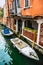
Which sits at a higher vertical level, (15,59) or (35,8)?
(35,8)

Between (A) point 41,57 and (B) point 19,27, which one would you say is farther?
(B) point 19,27

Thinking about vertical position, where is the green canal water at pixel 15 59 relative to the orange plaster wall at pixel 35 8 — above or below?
below

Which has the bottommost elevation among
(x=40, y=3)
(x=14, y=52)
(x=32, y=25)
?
(x=14, y=52)

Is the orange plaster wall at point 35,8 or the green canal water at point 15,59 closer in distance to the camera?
the green canal water at point 15,59

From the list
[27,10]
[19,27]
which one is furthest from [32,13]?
[19,27]

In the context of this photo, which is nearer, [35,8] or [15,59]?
[15,59]

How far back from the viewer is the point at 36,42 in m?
16.5

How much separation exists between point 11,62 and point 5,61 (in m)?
0.61

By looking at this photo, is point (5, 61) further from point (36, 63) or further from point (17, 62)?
point (36, 63)

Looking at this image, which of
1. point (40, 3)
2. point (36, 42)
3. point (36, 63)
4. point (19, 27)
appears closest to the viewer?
point (36, 63)

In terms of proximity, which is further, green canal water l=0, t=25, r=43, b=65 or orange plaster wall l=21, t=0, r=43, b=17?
orange plaster wall l=21, t=0, r=43, b=17

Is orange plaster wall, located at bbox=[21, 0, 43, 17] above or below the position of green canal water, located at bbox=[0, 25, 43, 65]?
above

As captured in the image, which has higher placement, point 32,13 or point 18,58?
point 32,13

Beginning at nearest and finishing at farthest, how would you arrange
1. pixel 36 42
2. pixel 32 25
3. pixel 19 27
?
pixel 36 42 < pixel 32 25 < pixel 19 27
